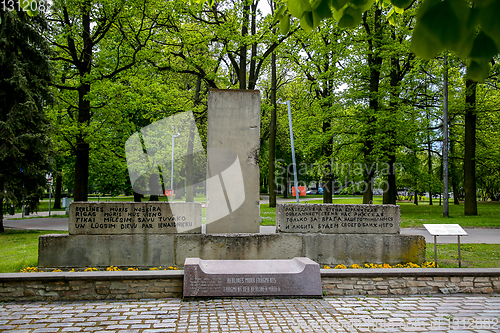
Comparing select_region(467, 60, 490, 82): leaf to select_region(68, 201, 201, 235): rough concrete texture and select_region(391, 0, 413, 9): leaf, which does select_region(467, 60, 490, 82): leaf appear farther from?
select_region(68, 201, 201, 235): rough concrete texture

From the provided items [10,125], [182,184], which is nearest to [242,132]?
[10,125]

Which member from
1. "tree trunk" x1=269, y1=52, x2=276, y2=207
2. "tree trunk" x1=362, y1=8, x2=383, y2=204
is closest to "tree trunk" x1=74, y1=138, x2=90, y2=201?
"tree trunk" x1=269, y1=52, x2=276, y2=207

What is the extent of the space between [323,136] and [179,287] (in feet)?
54.4

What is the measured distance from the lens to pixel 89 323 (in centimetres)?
441

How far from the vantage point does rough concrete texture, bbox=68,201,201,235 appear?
729cm

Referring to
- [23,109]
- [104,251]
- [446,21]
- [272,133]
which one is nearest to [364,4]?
[446,21]

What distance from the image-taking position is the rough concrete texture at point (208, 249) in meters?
7.12

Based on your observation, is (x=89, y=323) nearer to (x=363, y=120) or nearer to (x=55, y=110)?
(x=55, y=110)

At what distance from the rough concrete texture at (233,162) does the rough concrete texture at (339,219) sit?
32.3 inches

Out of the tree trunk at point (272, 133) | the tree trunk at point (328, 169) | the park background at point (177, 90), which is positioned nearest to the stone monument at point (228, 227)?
the park background at point (177, 90)

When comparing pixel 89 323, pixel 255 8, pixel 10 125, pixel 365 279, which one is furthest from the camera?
pixel 255 8

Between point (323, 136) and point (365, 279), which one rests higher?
point (323, 136)

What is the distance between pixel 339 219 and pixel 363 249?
2.81ft

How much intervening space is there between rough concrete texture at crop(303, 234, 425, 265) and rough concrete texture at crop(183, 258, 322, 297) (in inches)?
82.3
